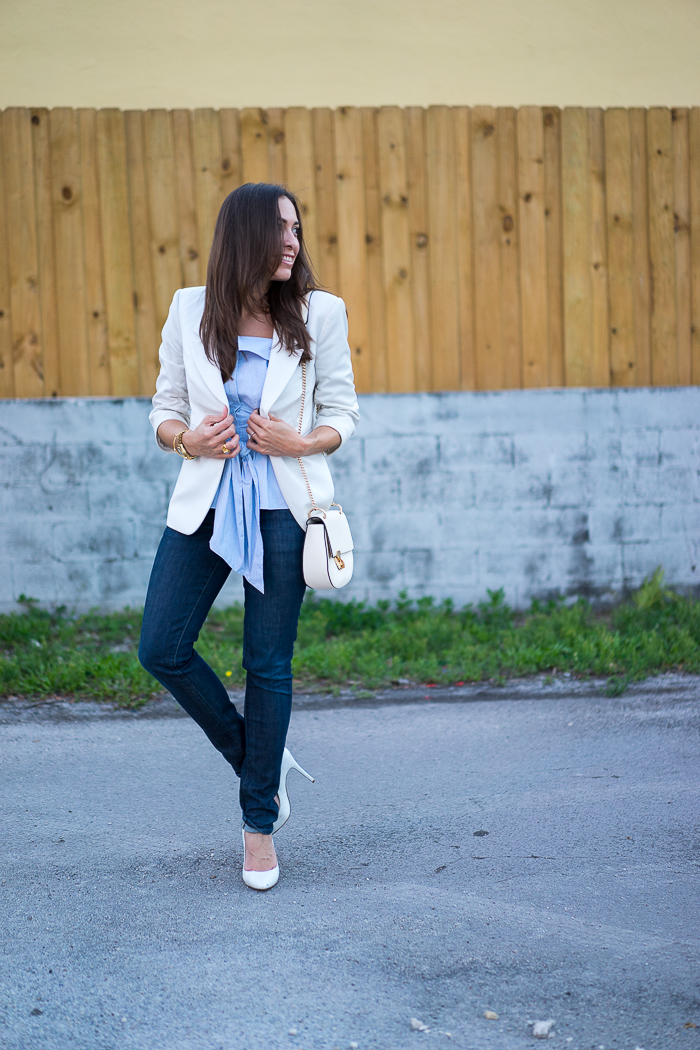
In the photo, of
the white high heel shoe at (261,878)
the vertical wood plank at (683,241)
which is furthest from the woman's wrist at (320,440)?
the vertical wood plank at (683,241)

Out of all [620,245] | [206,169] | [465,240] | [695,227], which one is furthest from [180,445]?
[695,227]

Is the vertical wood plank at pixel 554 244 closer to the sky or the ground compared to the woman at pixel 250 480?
closer to the sky

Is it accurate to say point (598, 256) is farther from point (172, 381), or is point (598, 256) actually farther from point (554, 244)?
point (172, 381)

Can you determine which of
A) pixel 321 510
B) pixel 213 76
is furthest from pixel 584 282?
pixel 321 510

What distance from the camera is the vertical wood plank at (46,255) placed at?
5.44 meters

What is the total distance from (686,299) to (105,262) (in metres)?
3.54

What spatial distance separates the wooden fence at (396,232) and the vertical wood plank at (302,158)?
1 centimetres

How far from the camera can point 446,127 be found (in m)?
5.59

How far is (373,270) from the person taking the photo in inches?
221

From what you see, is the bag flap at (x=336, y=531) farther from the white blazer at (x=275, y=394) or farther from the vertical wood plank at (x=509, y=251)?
the vertical wood plank at (x=509, y=251)

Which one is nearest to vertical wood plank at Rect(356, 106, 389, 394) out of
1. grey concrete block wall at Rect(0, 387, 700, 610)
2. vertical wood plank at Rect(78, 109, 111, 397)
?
grey concrete block wall at Rect(0, 387, 700, 610)

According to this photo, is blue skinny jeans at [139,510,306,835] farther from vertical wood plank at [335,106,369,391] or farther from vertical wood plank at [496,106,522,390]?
vertical wood plank at [496,106,522,390]

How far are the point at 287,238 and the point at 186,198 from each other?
10.2ft

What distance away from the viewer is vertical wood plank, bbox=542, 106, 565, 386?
5.68 m
